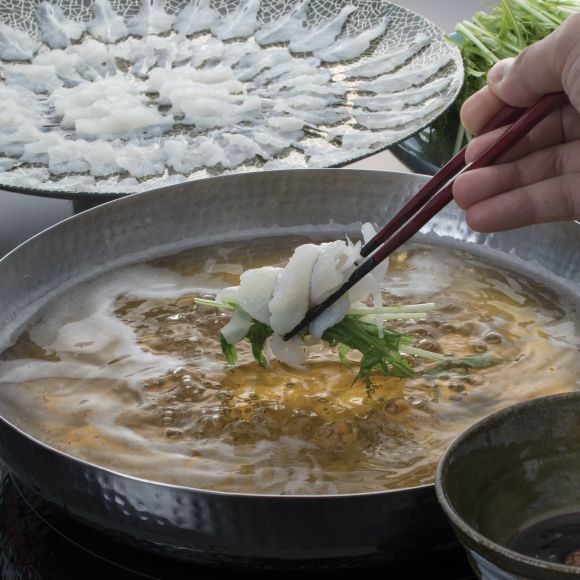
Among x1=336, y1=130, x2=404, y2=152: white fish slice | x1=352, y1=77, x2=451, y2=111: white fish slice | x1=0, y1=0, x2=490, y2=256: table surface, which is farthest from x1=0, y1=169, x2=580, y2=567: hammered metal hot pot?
x1=352, y1=77, x2=451, y2=111: white fish slice

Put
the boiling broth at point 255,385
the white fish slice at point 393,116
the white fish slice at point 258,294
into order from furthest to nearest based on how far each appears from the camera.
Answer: the white fish slice at point 393,116
the white fish slice at point 258,294
the boiling broth at point 255,385

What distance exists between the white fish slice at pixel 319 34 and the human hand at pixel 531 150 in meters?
1.33

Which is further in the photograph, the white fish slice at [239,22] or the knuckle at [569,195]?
the white fish slice at [239,22]

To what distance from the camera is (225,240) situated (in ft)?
6.00

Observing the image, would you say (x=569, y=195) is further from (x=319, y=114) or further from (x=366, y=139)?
(x=319, y=114)

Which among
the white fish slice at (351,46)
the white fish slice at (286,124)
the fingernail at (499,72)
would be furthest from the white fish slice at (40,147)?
the fingernail at (499,72)

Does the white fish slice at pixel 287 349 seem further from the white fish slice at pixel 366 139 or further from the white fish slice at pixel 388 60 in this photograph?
the white fish slice at pixel 388 60

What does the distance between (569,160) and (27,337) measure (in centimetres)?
89

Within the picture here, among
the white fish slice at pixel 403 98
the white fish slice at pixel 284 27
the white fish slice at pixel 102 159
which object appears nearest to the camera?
the white fish slice at pixel 102 159

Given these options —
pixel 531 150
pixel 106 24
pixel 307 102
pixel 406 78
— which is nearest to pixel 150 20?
pixel 106 24

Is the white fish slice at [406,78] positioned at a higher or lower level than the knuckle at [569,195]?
lower

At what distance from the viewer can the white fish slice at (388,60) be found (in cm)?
259

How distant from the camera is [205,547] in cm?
107

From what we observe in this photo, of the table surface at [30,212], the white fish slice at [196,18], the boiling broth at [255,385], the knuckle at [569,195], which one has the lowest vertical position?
the table surface at [30,212]
